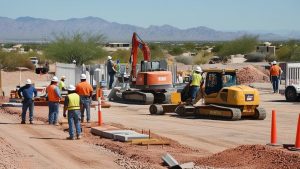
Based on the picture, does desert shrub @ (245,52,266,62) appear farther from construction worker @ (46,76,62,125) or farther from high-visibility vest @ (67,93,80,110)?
high-visibility vest @ (67,93,80,110)

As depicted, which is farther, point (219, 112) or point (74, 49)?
point (74, 49)

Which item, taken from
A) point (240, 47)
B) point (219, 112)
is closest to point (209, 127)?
point (219, 112)

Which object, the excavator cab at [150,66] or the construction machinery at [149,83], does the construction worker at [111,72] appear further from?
the excavator cab at [150,66]

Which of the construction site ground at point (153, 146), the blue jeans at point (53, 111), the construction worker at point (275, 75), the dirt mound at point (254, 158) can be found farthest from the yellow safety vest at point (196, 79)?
the construction worker at point (275, 75)

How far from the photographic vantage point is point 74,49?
6538cm

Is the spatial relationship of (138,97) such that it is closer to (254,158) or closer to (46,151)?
(46,151)

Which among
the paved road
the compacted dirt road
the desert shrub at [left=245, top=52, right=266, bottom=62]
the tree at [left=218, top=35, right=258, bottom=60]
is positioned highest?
A: the tree at [left=218, top=35, right=258, bottom=60]

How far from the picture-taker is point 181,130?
2245 centimetres

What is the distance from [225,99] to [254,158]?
10419 millimetres

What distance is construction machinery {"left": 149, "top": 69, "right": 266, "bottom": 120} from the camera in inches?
978

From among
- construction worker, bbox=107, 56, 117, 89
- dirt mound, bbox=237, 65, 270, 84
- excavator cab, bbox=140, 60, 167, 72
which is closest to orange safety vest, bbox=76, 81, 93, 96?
excavator cab, bbox=140, 60, 167, 72

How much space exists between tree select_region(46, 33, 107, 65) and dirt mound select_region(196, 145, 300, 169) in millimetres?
49388

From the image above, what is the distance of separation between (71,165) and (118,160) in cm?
127

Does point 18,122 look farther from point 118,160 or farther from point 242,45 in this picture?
point 242,45
